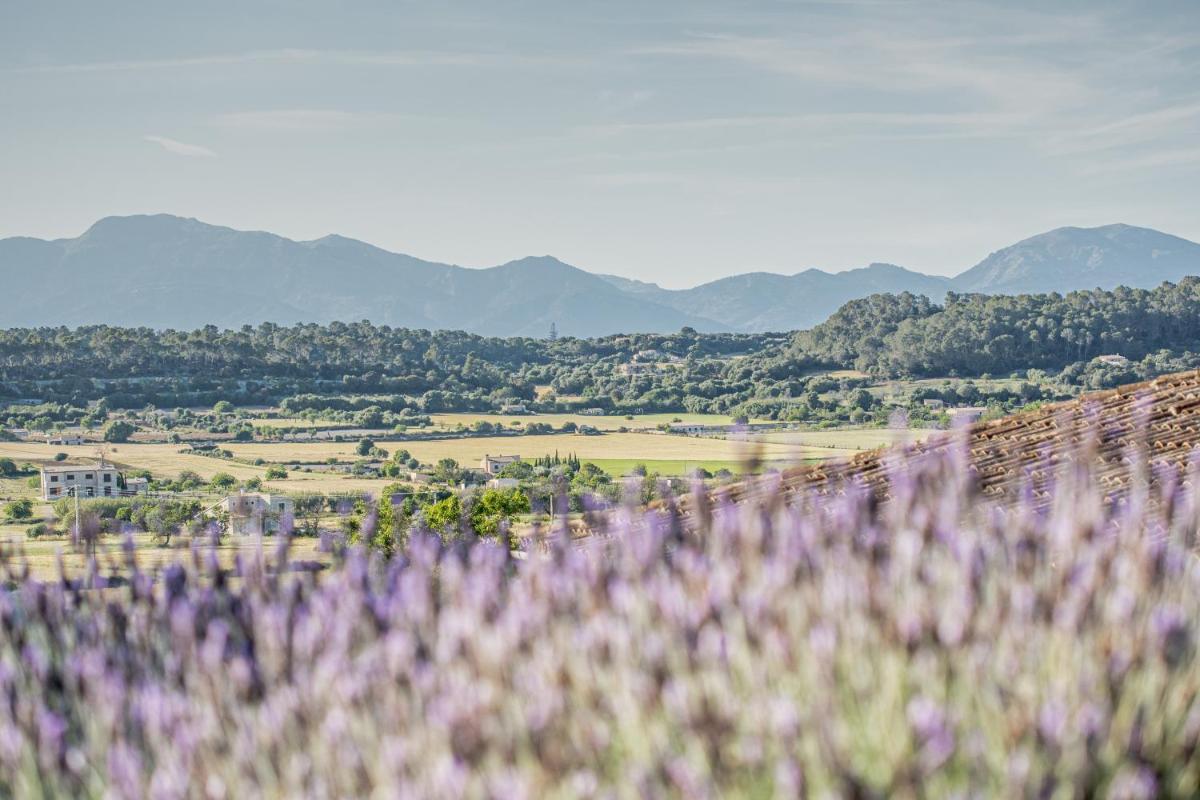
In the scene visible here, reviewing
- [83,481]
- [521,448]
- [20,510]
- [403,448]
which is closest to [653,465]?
[521,448]

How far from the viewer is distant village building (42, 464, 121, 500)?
2805 inches

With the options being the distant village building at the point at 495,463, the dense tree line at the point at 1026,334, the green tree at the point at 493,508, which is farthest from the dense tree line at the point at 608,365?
the green tree at the point at 493,508

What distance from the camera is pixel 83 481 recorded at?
7112 cm

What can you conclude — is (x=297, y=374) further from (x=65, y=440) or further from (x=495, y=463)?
(x=495, y=463)

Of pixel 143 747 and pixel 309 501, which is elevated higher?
pixel 143 747

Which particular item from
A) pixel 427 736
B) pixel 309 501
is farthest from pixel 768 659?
pixel 309 501

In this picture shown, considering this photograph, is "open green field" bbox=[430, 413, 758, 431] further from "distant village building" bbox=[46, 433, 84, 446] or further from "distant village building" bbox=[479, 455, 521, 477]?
"distant village building" bbox=[46, 433, 84, 446]

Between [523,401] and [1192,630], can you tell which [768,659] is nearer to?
[1192,630]

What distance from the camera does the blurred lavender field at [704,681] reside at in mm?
2396

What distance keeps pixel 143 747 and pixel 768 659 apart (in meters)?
1.49

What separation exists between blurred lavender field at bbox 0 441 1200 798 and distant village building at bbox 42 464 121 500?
231 feet

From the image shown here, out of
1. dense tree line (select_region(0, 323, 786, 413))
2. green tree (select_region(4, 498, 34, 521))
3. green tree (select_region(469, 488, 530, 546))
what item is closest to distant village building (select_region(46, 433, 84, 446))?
dense tree line (select_region(0, 323, 786, 413))

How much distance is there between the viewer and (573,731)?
8.63 feet

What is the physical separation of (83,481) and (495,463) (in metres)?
22.0
